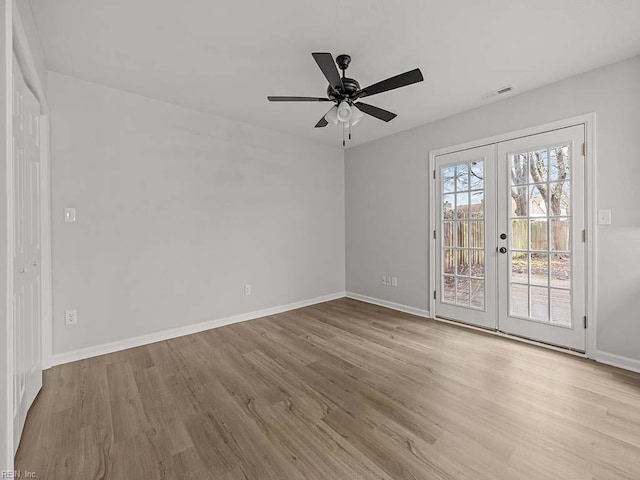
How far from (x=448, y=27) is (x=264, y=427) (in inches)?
112

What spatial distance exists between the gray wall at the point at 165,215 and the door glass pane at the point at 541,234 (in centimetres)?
262

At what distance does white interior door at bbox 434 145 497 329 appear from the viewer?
3199 mm

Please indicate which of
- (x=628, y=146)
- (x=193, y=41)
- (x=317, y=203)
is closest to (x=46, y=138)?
(x=193, y=41)

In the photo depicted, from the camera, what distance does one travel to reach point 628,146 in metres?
2.36

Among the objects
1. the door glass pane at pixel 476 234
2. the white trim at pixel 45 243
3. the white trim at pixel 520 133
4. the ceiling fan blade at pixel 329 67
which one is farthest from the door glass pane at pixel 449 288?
the white trim at pixel 45 243

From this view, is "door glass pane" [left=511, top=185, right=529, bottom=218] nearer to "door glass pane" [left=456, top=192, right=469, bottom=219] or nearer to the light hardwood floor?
"door glass pane" [left=456, top=192, right=469, bottom=219]

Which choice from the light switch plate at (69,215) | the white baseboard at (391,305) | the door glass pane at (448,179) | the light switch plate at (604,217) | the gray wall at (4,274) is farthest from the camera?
the white baseboard at (391,305)

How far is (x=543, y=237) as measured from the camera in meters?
2.83

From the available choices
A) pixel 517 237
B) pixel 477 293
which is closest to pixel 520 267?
pixel 517 237

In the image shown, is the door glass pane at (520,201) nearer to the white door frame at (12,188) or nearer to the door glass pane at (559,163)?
the door glass pane at (559,163)

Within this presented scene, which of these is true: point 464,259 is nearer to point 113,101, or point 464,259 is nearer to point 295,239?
point 295,239

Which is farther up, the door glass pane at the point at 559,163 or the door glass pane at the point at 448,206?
the door glass pane at the point at 559,163

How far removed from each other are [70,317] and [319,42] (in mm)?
3128

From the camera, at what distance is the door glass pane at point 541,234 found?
8.89ft
